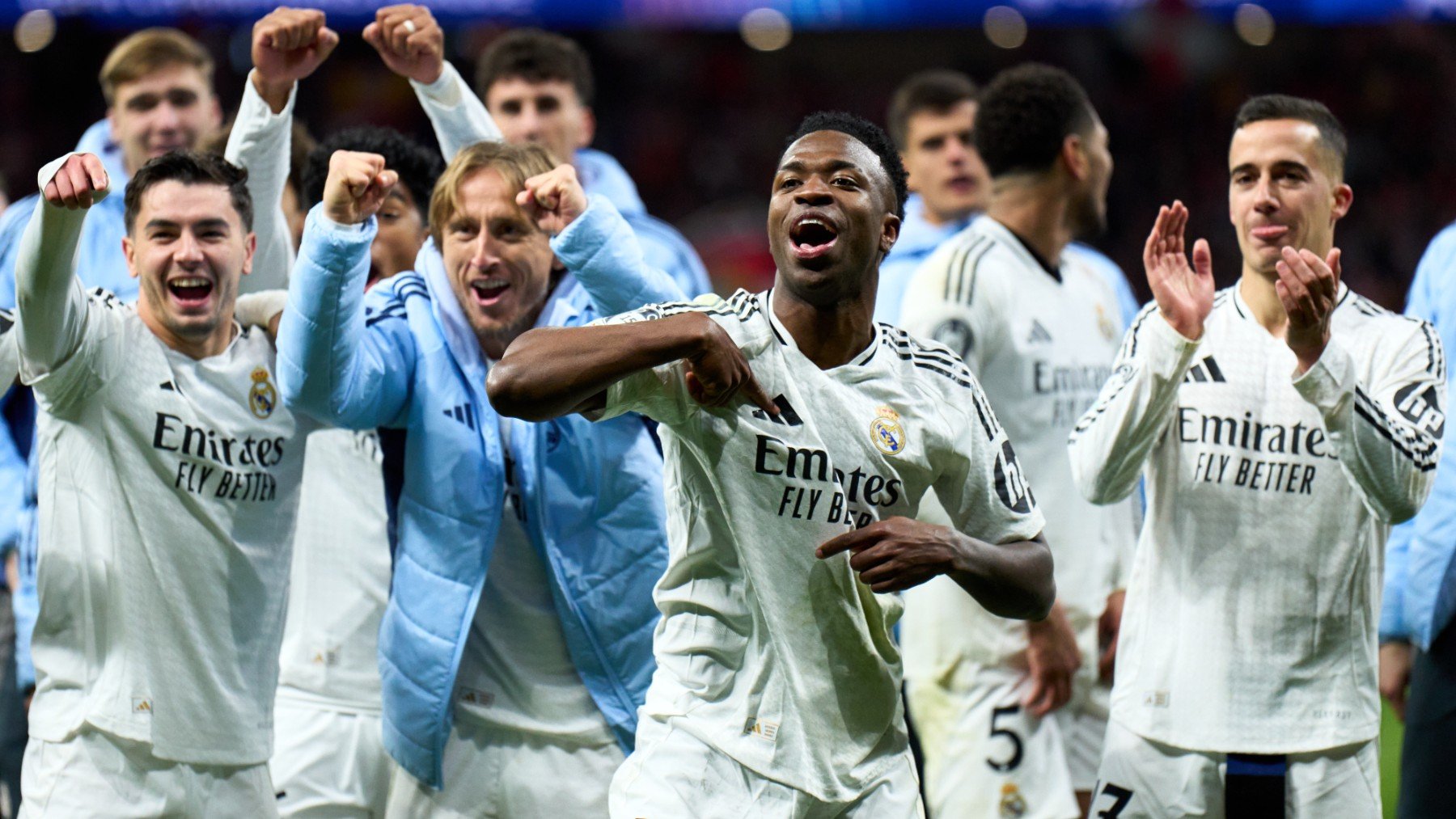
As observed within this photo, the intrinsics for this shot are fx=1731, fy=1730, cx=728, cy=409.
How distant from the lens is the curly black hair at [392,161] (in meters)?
5.30

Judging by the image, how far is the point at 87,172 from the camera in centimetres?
381

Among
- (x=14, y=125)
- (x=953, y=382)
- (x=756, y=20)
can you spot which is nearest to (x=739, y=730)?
(x=953, y=382)

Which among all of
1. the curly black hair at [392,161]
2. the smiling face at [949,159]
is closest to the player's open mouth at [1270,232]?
the curly black hair at [392,161]

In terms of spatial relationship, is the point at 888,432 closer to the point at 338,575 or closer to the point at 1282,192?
the point at 1282,192

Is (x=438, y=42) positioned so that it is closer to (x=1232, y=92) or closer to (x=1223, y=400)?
(x=1223, y=400)

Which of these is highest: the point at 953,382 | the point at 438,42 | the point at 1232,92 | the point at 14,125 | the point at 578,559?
the point at 1232,92

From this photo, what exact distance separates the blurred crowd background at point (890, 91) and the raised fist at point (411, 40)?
1057cm

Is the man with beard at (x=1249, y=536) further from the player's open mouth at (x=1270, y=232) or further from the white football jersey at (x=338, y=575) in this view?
the white football jersey at (x=338, y=575)

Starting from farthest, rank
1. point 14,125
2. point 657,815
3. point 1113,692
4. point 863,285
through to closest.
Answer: point 14,125, point 1113,692, point 863,285, point 657,815

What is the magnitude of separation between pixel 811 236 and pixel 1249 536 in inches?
58.5

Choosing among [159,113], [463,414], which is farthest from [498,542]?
[159,113]

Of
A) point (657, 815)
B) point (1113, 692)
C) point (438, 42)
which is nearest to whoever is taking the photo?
point (657, 815)

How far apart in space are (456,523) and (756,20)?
9436mm

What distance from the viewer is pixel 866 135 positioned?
363 centimetres
